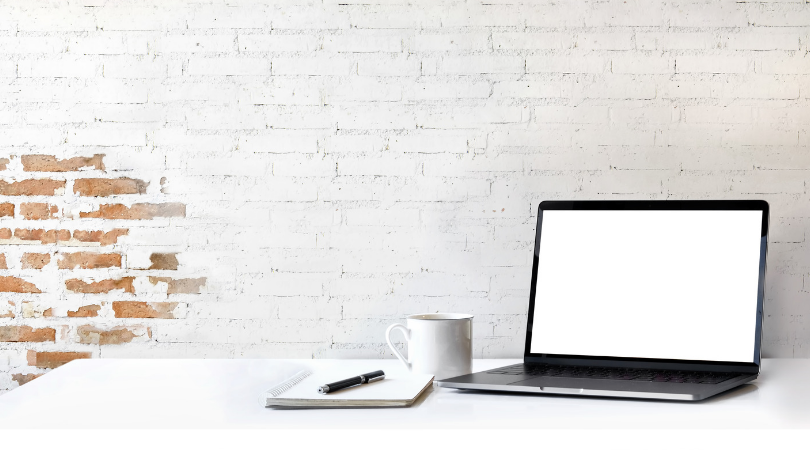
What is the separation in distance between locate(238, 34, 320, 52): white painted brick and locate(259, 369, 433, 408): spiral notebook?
773mm

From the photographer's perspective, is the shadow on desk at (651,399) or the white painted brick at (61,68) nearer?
the shadow on desk at (651,399)

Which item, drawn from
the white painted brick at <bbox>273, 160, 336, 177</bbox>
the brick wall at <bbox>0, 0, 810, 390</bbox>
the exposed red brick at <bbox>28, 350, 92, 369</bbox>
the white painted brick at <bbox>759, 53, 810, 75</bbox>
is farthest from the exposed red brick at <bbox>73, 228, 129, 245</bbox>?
the white painted brick at <bbox>759, 53, 810, 75</bbox>

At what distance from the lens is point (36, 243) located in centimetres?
161

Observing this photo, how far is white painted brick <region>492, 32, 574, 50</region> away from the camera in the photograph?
1577 millimetres

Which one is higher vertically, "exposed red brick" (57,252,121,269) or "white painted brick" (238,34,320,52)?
"white painted brick" (238,34,320,52)

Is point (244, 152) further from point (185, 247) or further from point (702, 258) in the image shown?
point (702, 258)

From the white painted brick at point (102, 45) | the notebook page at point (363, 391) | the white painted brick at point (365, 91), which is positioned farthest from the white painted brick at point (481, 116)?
the white painted brick at point (102, 45)

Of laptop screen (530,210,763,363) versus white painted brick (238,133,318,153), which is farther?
white painted brick (238,133,318,153)

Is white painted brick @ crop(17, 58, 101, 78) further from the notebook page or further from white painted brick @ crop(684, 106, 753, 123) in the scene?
white painted brick @ crop(684, 106, 753, 123)

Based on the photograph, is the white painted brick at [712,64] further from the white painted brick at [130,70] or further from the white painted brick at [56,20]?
the white painted brick at [56,20]

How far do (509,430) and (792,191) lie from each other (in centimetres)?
102

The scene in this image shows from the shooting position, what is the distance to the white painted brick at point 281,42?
1595mm

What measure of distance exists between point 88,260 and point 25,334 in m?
0.23

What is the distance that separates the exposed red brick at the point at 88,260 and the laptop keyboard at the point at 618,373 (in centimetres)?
93
